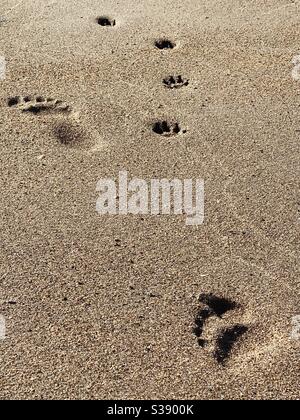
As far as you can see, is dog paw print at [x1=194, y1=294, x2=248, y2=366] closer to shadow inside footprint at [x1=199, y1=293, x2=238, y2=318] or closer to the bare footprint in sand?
shadow inside footprint at [x1=199, y1=293, x2=238, y2=318]

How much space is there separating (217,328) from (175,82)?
2.08 m

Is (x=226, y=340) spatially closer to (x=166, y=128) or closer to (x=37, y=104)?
(x=166, y=128)

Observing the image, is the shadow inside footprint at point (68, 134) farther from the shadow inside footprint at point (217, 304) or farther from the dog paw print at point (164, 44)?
the shadow inside footprint at point (217, 304)

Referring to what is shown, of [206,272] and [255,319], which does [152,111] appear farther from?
[255,319]

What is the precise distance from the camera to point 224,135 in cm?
437

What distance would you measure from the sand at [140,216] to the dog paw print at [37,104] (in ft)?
0.04

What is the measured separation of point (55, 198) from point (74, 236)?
1.03 ft

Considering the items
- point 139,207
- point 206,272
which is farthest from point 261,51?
point 206,272

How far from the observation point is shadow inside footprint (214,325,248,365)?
312 centimetres

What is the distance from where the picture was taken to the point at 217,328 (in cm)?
Answer: 321

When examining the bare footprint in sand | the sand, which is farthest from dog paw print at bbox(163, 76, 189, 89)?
the bare footprint in sand

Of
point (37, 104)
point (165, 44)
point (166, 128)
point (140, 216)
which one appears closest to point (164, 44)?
point (165, 44)
